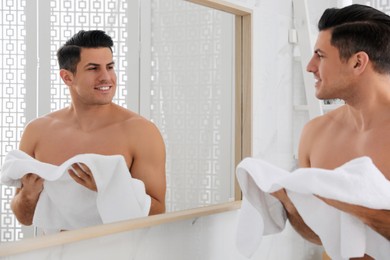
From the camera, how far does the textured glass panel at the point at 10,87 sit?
1019 mm

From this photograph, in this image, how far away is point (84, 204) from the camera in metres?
1.18

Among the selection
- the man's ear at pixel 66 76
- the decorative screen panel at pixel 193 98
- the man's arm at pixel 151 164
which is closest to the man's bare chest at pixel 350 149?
the decorative screen panel at pixel 193 98

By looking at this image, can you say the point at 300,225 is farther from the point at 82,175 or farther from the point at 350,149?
the point at 82,175

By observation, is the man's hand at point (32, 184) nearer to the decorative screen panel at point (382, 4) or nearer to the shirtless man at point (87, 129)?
the shirtless man at point (87, 129)

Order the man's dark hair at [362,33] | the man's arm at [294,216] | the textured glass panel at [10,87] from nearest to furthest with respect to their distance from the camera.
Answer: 1. the textured glass panel at [10,87]
2. the man's arm at [294,216]
3. the man's dark hair at [362,33]

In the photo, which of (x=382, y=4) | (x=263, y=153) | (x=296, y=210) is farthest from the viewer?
(x=382, y=4)

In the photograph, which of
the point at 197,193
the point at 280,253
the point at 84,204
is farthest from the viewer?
the point at 280,253

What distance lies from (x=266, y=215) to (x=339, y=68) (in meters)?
Result: 0.37

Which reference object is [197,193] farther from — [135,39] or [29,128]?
[29,128]

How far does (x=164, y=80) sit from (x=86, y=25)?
0.84 feet

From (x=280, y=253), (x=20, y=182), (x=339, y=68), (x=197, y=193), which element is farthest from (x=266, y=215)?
(x=280, y=253)

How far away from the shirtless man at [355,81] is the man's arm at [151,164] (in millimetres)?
268

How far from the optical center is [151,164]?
132cm

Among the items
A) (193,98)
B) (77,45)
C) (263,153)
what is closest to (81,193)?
(77,45)
